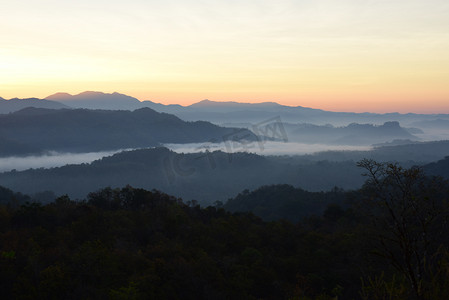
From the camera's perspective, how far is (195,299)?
86.7ft

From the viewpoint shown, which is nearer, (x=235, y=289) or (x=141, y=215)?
(x=235, y=289)

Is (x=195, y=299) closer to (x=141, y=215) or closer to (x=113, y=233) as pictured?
(x=113, y=233)

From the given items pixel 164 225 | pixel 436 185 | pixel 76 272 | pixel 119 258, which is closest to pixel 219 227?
pixel 164 225

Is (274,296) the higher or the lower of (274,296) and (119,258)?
the lower

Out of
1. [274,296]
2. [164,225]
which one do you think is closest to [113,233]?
[164,225]

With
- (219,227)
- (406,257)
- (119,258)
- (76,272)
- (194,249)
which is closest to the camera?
(406,257)

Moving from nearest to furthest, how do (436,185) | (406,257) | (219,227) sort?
(406,257) < (436,185) < (219,227)

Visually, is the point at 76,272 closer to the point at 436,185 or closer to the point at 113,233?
the point at 113,233

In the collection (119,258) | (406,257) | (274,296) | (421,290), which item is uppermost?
(406,257)

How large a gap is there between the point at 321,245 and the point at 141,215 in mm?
23475

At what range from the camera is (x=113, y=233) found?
132 ft

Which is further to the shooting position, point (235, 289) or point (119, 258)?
point (119, 258)

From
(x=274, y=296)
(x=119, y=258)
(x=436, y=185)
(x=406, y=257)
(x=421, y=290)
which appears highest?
(x=436, y=185)

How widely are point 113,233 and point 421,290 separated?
37756 mm
